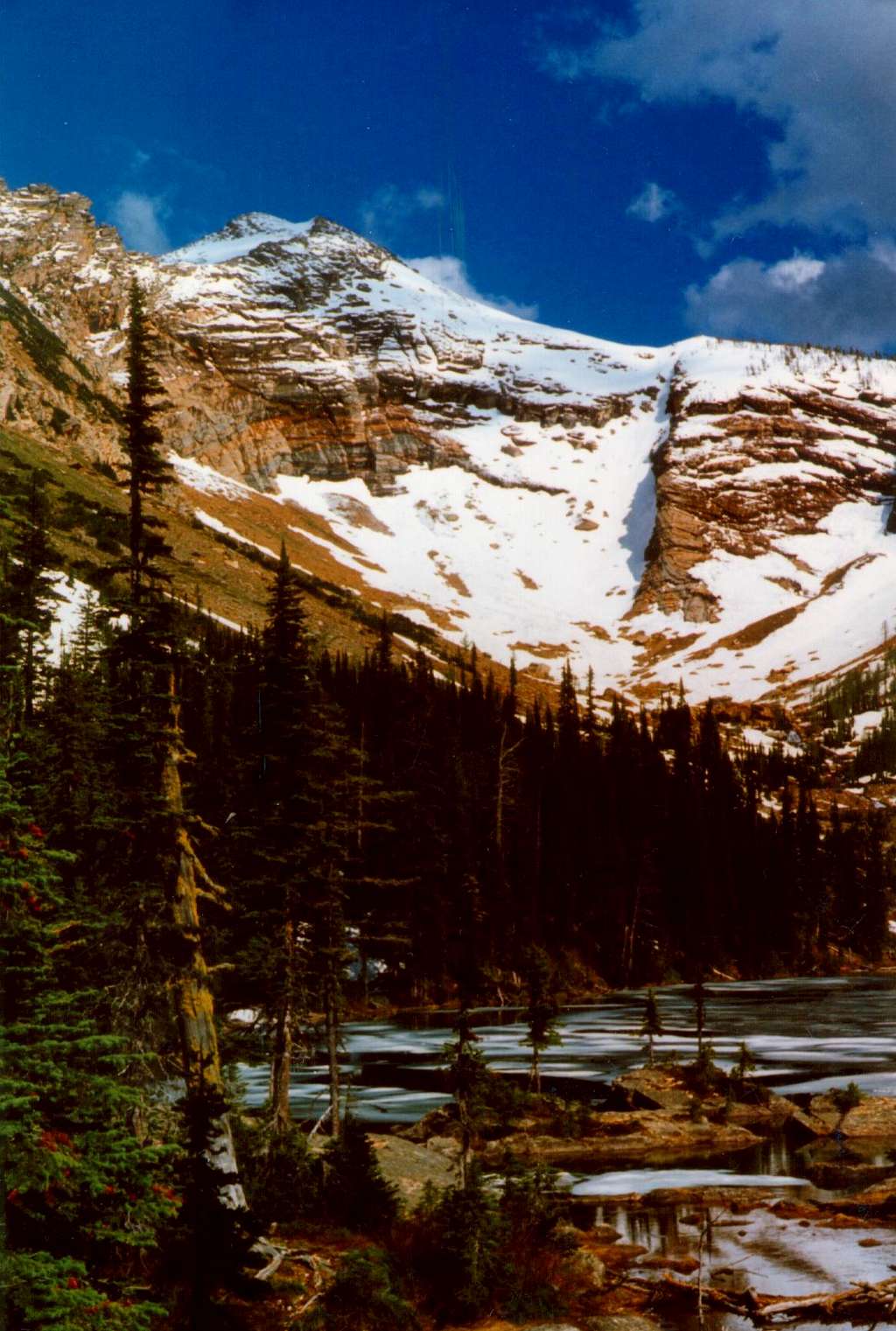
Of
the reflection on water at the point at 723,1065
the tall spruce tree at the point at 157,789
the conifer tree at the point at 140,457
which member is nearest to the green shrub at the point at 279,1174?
the tall spruce tree at the point at 157,789

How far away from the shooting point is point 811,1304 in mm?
15461

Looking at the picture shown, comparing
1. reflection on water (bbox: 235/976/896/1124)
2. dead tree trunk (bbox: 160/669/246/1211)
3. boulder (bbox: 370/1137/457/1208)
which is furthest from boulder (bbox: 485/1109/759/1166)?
dead tree trunk (bbox: 160/669/246/1211)

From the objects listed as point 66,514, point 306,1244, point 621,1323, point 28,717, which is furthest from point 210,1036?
point 66,514

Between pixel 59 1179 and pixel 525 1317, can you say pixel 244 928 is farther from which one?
pixel 59 1179

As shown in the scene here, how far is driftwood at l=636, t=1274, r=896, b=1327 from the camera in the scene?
50.1 feet

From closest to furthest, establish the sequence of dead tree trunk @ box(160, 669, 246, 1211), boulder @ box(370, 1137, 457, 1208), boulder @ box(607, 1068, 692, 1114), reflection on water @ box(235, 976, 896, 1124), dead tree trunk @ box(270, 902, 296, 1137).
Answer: dead tree trunk @ box(160, 669, 246, 1211)
dead tree trunk @ box(270, 902, 296, 1137)
boulder @ box(370, 1137, 457, 1208)
boulder @ box(607, 1068, 692, 1114)
reflection on water @ box(235, 976, 896, 1124)

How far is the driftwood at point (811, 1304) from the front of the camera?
50.1ft

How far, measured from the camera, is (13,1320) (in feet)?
24.3

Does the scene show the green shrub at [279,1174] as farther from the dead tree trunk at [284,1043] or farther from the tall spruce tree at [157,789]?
the tall spruce tree at [157,789]

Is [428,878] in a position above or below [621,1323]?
above

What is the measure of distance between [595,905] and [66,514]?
251ft

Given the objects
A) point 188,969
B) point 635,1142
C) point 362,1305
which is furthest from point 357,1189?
point 635,1142

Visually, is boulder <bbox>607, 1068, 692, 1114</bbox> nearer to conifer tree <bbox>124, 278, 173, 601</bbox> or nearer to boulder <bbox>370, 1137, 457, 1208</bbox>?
boulder <bbox>370, 1137, 457, 1208</bbox>

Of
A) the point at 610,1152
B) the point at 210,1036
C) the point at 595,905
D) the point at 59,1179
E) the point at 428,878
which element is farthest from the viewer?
the point at 595,905
